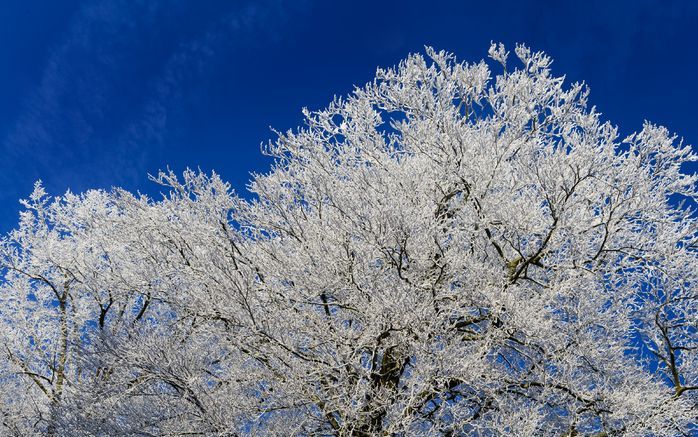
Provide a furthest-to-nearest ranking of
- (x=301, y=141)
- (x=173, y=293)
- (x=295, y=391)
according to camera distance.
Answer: (x=301, y=141) → (x=173, y=293) → (x=295, y=391)

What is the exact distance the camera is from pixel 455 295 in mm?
5453

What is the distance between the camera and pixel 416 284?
5453 millimetres

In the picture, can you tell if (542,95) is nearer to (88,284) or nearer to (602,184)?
(602,184)

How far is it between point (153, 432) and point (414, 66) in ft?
18.0

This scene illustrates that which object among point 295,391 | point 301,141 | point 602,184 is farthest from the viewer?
point 301,141

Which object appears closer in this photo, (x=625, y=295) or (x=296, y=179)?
(x=625, y=295)

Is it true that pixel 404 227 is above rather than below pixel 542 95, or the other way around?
below

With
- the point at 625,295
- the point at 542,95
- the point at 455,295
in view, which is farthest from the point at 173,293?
the point at 625,295

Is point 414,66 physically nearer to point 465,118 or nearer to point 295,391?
point 465,118

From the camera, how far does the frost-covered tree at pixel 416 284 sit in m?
4.97

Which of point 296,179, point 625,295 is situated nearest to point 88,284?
point 296,179

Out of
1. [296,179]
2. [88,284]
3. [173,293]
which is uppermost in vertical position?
[296,179]

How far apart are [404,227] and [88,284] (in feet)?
15.8

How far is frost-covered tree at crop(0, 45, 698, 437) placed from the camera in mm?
4969
